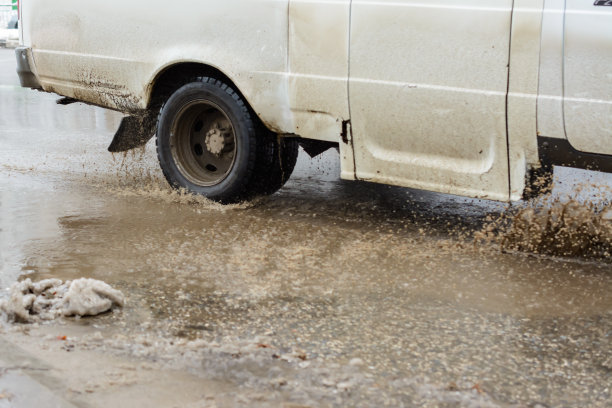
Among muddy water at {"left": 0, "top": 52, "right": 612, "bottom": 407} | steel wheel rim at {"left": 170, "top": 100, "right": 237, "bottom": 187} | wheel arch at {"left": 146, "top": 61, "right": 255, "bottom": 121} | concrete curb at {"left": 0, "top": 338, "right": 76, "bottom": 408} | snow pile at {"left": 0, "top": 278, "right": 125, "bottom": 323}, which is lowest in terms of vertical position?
muddy water at {"left": 0, "top": 52, "right": 612, "bottom": 407}

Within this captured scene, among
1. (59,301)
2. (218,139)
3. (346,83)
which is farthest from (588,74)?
(59,301)

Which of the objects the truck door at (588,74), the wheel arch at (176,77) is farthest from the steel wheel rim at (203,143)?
the truck door at (588,74)

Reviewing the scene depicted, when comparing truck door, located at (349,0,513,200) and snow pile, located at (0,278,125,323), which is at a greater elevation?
truck door, located at (349,0,513,200)

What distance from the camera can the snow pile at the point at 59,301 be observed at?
3.64 metres

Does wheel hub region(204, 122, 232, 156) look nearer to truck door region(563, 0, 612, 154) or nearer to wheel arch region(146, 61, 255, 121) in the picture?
wheel arch region(146, 61, 255, 121)

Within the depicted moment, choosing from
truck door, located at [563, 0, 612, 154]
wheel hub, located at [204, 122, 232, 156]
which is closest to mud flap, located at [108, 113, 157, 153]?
wheel hub, located at [204, 122, 232, 156]

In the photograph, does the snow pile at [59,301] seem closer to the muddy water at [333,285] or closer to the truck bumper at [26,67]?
the muddy water at [333,285]

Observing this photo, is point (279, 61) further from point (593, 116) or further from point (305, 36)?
point (593, 116)

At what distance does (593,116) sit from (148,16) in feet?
9.55

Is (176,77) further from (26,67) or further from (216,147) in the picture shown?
(26,67)

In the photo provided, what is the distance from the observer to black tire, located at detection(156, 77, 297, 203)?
18.0ft

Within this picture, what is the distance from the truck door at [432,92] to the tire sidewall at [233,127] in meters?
0.80

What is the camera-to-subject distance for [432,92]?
15.5ft

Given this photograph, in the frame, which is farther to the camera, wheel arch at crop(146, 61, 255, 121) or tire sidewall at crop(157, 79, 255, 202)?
wheel arch at crop(146, 61, 255, 121)
